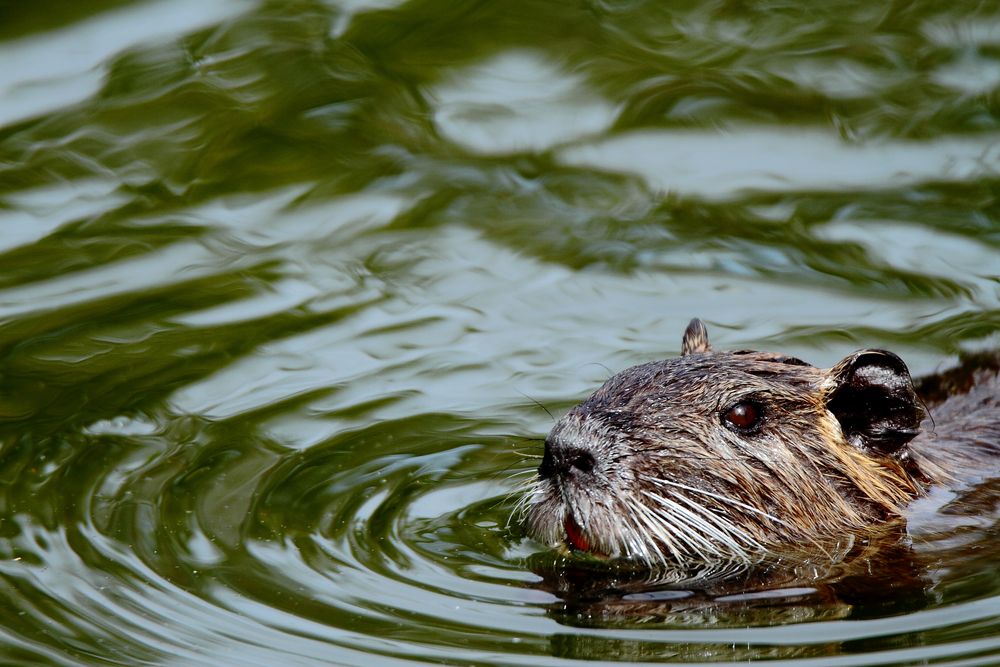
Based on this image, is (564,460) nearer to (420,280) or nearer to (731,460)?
(731,460)

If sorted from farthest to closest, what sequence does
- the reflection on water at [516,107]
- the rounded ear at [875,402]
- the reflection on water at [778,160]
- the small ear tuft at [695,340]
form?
1. the reflection on water at [516,107]
2. the reflection on water at [778,160]
3. the small ear tuft at [695,340]
4. the rounded ear at [875,402]

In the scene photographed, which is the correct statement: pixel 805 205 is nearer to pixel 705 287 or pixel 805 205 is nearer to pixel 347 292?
pixel 705 287

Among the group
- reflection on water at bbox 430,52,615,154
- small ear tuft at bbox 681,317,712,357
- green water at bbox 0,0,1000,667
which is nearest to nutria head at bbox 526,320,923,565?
green water at bbox 0,0,1000,667

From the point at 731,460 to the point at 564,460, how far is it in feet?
2.12

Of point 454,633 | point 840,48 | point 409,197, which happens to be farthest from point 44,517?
point 840,48

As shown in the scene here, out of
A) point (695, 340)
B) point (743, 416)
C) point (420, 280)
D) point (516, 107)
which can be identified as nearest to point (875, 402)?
point (743, 416)

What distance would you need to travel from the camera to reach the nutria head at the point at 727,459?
5770 mm

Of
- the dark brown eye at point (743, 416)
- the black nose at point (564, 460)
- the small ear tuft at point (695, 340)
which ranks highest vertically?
the small ear tuft at point (695, 340)

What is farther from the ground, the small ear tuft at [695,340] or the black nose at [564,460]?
the small ear tuft at [695,340]

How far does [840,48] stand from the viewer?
34.5 feet

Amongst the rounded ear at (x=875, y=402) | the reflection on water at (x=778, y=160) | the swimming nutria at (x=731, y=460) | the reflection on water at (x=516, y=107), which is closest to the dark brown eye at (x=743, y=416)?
the swimming nutria at (x=731, y=460)

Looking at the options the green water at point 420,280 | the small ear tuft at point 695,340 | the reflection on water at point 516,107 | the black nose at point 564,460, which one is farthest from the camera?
the reflection on water at point 516,107

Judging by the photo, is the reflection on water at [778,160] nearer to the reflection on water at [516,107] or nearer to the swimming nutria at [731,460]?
the reflection on water at [516,107]

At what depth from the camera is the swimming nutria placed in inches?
227
